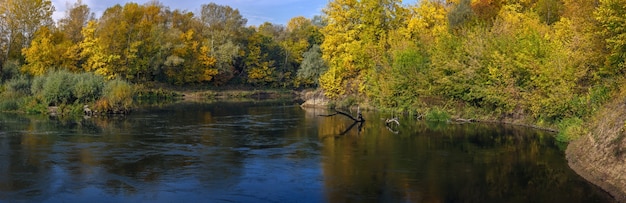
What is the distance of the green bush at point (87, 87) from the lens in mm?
46281

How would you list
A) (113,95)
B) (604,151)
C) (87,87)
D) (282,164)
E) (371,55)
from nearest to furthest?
(604,151) → (282,164) → (87,87) → (113,95) → (371,55)

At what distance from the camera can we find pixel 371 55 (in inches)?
2335

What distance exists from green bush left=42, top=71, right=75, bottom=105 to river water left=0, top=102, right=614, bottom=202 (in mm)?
8417

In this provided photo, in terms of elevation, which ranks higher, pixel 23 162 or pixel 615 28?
pixel 615 28

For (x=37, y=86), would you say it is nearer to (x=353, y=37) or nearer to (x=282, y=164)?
(x=353, y=37)

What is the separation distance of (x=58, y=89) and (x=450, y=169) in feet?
121

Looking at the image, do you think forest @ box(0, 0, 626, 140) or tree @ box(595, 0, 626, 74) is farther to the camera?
forest @ box(0, 0, 626, 140)

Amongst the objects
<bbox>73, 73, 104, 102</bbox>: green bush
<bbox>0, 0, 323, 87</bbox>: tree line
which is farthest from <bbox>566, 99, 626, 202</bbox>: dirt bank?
<bbox>0, 0, 323, 87</bbox>: tree line

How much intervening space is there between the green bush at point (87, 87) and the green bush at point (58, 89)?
1.95ft

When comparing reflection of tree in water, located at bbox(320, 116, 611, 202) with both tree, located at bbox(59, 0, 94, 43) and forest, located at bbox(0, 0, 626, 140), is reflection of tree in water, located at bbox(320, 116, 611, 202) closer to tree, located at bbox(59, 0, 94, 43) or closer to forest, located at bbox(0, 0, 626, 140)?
forest, located at bbox(0, 0, 626, 140)

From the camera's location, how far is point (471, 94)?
43.5m

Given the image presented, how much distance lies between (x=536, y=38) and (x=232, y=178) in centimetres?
2683

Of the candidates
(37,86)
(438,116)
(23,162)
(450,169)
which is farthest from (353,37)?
(23,162)

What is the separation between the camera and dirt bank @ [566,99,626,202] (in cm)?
1900
